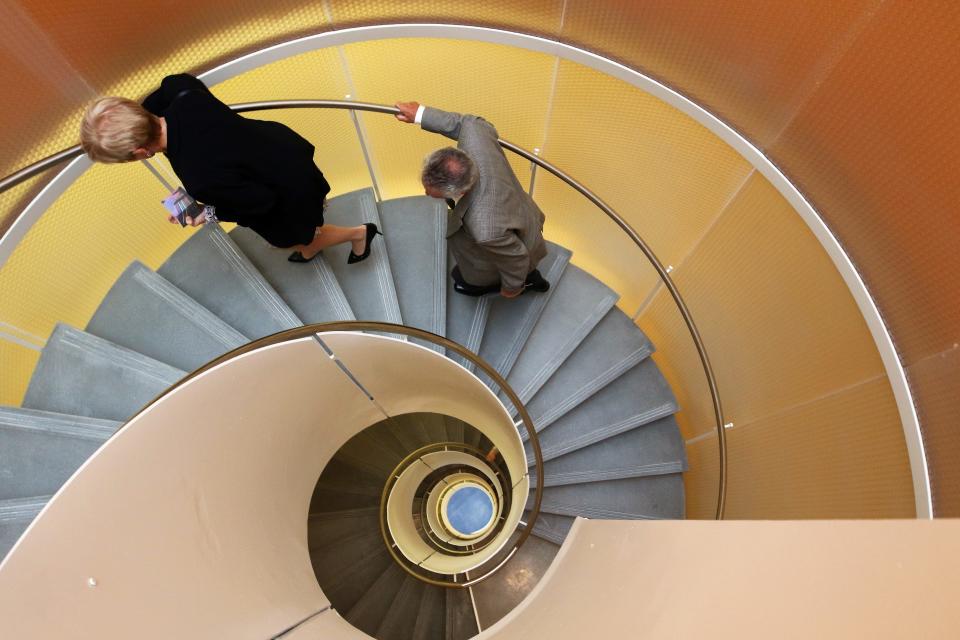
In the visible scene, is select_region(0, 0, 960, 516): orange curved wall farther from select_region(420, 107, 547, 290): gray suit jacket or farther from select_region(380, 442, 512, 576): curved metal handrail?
select_region(380, 442, 512, 576): curved metal handrail

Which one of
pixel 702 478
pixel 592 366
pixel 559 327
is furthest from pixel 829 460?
pixel 559 327

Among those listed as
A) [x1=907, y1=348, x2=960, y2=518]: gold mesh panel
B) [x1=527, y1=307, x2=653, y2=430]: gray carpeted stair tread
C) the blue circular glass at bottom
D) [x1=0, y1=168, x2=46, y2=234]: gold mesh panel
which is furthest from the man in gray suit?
the blue circular glass at bottom

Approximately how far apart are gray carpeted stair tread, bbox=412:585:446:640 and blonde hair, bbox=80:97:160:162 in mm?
4646

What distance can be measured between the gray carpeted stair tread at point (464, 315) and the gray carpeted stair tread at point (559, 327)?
460 mm

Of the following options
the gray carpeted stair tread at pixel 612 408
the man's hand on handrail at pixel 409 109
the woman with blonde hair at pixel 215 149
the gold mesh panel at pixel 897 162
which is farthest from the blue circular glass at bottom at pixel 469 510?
the gold mesh panel at pixel 897 162

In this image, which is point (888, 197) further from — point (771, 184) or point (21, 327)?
point (21, 327)

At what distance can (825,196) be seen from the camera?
3389 mm

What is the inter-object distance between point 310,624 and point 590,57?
4.49m

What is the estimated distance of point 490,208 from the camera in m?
3.34

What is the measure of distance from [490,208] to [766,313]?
225 cm

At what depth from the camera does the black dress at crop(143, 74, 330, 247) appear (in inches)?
120

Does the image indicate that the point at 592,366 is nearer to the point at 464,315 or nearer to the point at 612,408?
the point at 612,408

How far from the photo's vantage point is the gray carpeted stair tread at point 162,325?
4.03m

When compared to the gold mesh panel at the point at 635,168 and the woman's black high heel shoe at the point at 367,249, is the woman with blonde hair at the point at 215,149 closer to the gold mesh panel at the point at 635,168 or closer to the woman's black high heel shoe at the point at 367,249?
the woman's black high heel shoe at the point at 367,249
